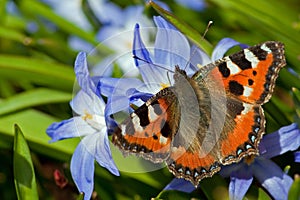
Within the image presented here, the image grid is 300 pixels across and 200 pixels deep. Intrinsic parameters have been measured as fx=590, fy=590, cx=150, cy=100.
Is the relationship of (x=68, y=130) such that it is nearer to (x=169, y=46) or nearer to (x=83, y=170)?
(x=83, y=170)

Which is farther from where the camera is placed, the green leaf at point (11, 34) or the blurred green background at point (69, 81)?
the green leaf at point (11, 34)

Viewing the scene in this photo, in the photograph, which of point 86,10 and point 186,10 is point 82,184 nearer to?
point 86,10

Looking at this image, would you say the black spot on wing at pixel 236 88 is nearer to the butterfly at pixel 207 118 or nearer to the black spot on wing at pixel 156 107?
the butterfly at pixel 207 118

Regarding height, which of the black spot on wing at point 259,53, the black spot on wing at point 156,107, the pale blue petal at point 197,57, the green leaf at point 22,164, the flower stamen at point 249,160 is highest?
the black spot on wing at point 259,53

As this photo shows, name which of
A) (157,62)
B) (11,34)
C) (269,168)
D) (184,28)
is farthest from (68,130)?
(11,34)

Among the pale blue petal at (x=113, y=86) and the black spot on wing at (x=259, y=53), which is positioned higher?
the black spot on wing at (x=259, y=53)

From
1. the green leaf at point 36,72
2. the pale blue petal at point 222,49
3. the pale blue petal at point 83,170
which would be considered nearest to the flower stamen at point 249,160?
the pale blue petal at point 222,49
